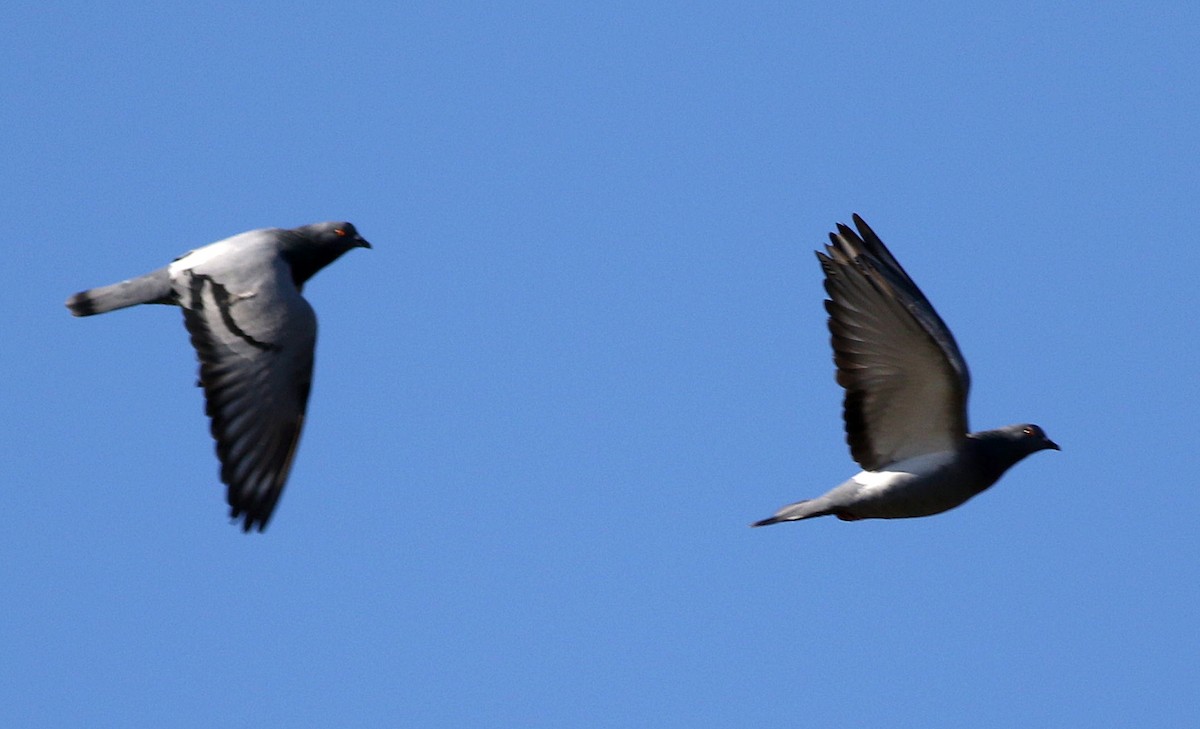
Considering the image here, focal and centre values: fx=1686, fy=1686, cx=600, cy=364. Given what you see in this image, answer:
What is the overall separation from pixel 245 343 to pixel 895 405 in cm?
602

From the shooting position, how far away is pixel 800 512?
48.8 feet

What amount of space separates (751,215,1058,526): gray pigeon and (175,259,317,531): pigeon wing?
4.44 metres

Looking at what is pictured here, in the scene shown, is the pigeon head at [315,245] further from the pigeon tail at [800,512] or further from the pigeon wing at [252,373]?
the pigeon tail at [800,512]

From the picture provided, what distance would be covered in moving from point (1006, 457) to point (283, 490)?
21.5ft

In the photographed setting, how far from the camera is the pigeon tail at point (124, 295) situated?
16.9 metres

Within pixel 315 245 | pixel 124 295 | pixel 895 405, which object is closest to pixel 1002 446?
pixel 895 405

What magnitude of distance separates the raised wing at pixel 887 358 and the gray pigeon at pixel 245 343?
16.6 ft

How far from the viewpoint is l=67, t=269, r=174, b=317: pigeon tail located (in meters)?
16.9

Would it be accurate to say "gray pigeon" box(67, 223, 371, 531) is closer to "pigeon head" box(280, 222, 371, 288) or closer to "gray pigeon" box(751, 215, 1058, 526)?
"pigeon head" box(280, 222, 371, 288)

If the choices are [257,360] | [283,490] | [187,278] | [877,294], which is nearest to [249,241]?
[187,278]

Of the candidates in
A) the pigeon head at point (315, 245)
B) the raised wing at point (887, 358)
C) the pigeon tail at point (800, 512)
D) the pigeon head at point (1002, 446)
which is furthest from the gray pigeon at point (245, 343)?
the pigeon head at point (1002, 446)

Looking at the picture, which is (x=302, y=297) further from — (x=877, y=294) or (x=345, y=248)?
(x=877, y=294)

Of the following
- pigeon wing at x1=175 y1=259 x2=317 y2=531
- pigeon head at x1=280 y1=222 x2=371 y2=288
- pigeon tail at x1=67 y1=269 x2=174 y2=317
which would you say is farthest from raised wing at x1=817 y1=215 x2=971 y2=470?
pigeon tail at x1=67 y1=269 x2=174 y2=317

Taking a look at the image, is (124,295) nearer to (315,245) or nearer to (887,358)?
(315,245)
